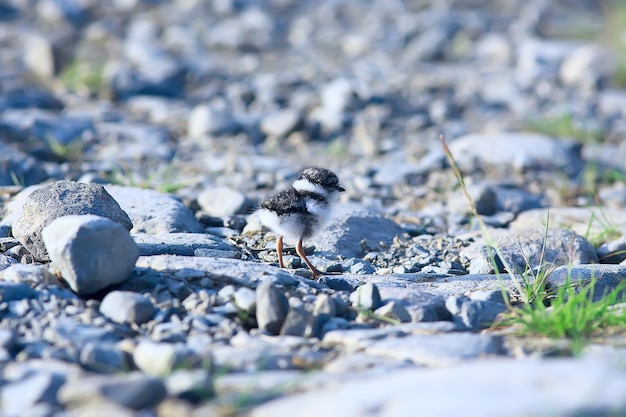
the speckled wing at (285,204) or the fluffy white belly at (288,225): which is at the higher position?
the speckled wing at (285,204)

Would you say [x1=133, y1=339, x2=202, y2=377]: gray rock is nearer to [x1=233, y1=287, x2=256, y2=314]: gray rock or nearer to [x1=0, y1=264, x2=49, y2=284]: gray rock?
[x1=233, y1=287, x2=256, y2=314]: gray rock

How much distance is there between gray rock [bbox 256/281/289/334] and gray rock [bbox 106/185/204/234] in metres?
1.57

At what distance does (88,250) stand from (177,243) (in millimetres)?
1071

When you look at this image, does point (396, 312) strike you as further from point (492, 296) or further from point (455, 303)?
point (492, 296)

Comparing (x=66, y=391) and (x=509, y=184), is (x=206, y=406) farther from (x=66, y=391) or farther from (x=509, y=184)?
(x=509, y=184)

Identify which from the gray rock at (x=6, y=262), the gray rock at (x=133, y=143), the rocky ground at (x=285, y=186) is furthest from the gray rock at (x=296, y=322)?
the gray rock at (x=133, y=143)

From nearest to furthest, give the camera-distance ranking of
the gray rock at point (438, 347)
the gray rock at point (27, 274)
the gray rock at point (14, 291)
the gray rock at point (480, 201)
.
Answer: the gray rock at point (438, 347), the gray rock at point (14, 291), the gray rock at point (27, 274), the gray rock at point (480, 201)

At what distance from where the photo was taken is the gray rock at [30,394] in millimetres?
3027

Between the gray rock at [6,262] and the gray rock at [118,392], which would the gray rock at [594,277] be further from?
the gray rock at [6,262]

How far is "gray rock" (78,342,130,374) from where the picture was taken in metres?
3.43

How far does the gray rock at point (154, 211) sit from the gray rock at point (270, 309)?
1.57 metres

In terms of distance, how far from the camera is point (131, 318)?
3977mm


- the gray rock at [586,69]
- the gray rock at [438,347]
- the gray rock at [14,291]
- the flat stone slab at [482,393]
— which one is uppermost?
the gray rock at [586,69]

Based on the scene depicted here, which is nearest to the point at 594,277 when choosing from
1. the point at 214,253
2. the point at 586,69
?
the point at 214,253
